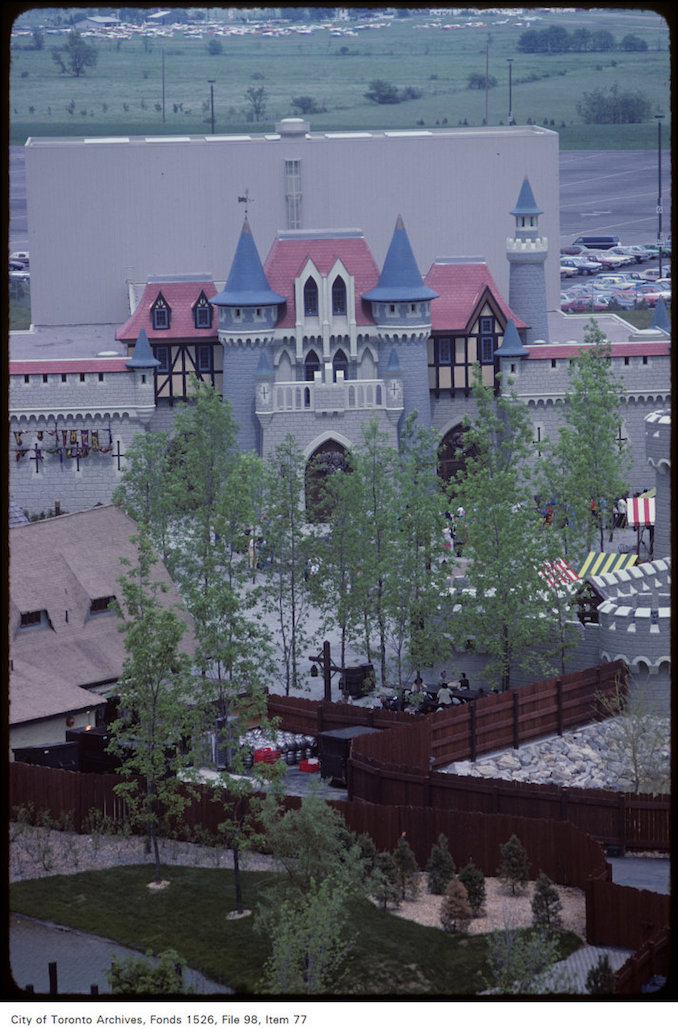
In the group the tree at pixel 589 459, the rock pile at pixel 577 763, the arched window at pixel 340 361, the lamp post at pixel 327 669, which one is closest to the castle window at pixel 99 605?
the lamp post at pixel 327 669

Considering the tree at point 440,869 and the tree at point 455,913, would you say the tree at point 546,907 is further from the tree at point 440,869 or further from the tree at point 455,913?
the tree at point 440,869

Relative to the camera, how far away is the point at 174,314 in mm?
80312

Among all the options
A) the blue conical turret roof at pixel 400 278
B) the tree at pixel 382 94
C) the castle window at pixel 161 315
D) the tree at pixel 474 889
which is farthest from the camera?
the tree at pixel 382 94

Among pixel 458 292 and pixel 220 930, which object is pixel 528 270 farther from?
pixel 220 930

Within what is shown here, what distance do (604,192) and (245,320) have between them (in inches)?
4261

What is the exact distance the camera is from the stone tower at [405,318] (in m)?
77.4

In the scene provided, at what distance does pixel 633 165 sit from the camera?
18075cm

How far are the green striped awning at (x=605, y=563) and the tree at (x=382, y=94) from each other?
133m

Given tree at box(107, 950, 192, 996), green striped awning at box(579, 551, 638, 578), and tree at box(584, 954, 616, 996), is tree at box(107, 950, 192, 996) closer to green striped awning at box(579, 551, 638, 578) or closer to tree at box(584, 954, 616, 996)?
tree at box(584, 954, 616, 996)

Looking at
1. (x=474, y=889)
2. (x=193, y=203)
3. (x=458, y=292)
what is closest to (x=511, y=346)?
(x=458, y=292)

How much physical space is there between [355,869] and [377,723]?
A: 1294cm

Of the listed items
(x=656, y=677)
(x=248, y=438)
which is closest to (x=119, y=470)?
(x=248, y=438)

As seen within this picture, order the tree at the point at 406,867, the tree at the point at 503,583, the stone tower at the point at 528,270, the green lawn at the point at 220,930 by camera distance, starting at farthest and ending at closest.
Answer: the stone tower at the point at 528,270
the tree at the point at 503,583
the tree at the point at 406,867
the green lawn at the point at 220,930

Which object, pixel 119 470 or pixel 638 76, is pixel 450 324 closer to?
pixel 119 470
